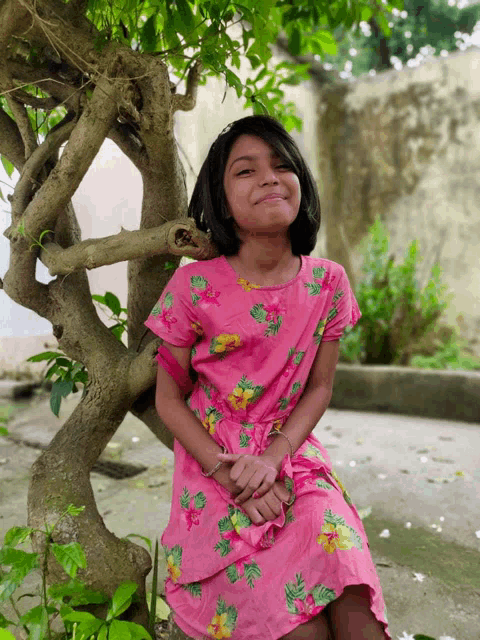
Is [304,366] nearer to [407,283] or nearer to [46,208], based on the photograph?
[46,208]

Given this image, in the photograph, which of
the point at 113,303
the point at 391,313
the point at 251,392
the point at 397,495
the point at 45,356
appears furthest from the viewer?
the point at 391,313

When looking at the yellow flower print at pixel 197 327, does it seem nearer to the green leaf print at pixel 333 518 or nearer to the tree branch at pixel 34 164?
the green leaf print at pixel 333 518

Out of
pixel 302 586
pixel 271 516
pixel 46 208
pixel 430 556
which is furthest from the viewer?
pixel 430 556

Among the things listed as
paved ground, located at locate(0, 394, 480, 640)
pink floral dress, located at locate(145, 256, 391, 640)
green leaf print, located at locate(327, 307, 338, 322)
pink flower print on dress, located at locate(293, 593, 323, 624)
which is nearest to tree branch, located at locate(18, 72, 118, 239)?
pink floral dress, located at locate(145, 256, 391, 640)

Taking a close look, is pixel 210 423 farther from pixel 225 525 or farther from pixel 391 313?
pixel 391 313

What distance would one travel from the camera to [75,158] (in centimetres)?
159

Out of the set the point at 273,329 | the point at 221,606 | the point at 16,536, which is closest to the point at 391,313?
the point at 273,329

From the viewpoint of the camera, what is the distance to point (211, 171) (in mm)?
1580

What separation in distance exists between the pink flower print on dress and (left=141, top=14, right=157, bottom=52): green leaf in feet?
4.74

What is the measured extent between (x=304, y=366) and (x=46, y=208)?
0.83m

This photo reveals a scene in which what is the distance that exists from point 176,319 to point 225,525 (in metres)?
0.51

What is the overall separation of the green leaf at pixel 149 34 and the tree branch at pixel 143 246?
52 centimetres

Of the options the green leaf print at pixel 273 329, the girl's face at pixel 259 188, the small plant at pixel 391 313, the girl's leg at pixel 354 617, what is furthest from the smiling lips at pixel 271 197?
the small plant at pixel 391 313

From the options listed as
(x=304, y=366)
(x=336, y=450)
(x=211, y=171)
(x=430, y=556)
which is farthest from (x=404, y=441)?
(x=211, y=171)
